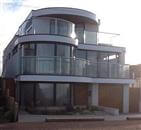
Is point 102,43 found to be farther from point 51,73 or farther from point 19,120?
point 19,120

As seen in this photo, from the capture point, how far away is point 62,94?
23.2 meters

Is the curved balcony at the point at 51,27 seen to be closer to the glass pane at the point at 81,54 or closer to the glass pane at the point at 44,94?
the glass pane at the point at 81,54

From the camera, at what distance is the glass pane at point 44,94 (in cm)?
2248

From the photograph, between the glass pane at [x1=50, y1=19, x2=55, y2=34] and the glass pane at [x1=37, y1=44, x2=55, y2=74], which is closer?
the glass pane at [x1=37, y1=44, x2=55, y2=74]

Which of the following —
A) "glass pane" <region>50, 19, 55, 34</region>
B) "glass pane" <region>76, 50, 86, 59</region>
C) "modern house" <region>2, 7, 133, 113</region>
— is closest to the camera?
"modern house" <region>2, 7, 133, 113</region>

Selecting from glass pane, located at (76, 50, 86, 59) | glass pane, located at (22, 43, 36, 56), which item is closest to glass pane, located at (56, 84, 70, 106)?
glass pane, located at (22, 43, 36, 56)

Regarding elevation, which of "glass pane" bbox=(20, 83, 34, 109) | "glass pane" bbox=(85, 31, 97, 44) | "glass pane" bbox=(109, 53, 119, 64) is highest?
"glass pane" bbox=(85, 31, 97, 44)

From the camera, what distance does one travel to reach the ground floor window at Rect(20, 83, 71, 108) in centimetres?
2252

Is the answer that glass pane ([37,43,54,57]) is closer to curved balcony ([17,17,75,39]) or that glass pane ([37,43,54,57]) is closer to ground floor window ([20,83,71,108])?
curved balcony ([17,17,75,39])

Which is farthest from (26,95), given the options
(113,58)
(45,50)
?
(113,58)

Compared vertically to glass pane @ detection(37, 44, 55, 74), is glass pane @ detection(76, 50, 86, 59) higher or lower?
higher

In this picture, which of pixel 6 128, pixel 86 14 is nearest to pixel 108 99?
pixel 86 14

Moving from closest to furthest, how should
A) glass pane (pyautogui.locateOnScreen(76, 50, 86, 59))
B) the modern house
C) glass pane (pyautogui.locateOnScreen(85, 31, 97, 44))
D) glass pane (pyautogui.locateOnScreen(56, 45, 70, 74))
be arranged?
the modern house, glass pane (pyautogui.locateOnScreen(56, 45, 70, 74)), glass pane (pyautogui.locateOnScreen(76, 50, 86, 59)), glass pane (pyautogui.locateOnScreen(85, 31, 97, 44))

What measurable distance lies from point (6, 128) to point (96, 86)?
40.5 ft
